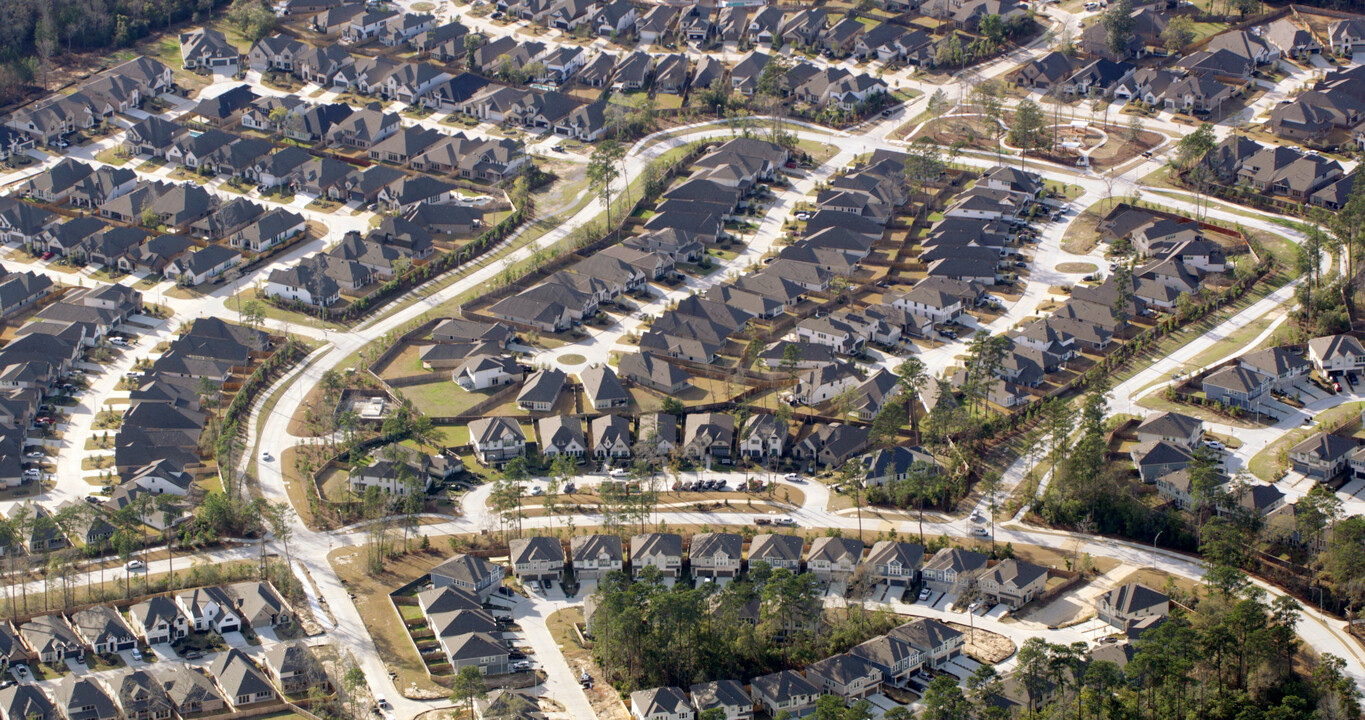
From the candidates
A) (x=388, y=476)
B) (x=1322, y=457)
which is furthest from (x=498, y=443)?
(x=1322, y=457)

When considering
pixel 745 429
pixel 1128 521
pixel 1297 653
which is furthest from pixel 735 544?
pixel 1297 653

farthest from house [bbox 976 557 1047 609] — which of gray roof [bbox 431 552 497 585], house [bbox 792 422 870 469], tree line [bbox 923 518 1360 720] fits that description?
gray roof [bbox 431 552 497 585]

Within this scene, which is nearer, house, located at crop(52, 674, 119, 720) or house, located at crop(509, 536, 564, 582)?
house, located at crop(52, 674, 119, 720)

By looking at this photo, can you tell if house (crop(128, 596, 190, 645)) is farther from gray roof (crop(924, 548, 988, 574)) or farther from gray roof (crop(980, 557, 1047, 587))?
gray roof (crop(980, 557, 1047, 587))

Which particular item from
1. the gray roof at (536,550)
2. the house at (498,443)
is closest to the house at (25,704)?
the gray roof at (536,550)

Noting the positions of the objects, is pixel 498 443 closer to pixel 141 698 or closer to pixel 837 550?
pixel 837 550

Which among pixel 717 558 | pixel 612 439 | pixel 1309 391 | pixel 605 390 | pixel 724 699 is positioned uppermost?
pixel 605 390

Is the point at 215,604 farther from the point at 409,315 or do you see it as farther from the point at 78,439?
the point at 409,315
